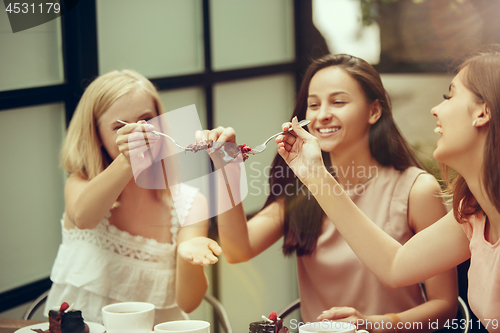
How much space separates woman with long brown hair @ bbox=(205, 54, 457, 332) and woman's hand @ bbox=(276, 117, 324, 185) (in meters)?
0.13

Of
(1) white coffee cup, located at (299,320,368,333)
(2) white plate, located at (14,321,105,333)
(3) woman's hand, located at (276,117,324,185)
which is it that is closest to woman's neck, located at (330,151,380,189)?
(3) woman's hand, located at (276,117,324,185)

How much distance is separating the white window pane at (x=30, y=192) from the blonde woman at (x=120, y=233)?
0.15m

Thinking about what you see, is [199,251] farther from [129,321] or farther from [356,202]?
[356,202]

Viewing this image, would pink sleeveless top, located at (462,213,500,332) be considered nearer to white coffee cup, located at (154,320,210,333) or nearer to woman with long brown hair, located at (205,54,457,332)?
woman with long brown hair, located at (205,54,457,332)

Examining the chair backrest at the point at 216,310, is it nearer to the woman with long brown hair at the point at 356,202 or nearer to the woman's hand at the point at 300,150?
the woman with long brown hair at the point at 356,202

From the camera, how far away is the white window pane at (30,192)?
1284mm

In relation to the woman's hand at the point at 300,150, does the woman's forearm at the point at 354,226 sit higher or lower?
lower

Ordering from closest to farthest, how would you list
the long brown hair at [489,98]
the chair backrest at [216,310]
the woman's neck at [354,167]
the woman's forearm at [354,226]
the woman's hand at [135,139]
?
the long brown hair at [489,98] < the woman's forearm at [354,226] < the woman's hand at [135,139] < the woman's neck at [354,167] < the chair backrest at [216,310]

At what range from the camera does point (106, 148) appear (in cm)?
120

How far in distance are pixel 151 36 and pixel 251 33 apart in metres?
0.30

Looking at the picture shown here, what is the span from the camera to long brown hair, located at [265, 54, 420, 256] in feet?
3.59

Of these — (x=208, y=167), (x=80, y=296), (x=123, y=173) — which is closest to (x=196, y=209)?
(x=208, y=167)

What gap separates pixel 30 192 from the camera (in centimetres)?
132

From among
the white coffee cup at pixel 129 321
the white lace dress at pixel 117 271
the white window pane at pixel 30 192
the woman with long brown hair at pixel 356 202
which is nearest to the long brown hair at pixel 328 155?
the woman with long brown hair at pixel 356 202
